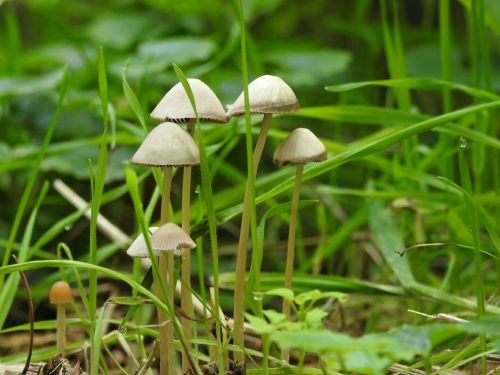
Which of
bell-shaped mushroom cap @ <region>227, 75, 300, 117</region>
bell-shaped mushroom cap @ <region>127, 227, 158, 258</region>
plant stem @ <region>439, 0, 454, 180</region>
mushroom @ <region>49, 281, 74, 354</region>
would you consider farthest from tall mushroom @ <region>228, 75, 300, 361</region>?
plant stem @ <region>439, 0, 454, 180</region>

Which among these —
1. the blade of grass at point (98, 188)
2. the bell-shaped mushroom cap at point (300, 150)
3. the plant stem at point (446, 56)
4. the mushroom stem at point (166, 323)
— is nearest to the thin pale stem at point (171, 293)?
the mushroom stem at point (166, 323)

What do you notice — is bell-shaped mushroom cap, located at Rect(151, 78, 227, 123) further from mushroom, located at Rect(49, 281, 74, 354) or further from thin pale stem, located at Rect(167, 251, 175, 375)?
mushroom, located at Rect(49, 281, 74, 354)

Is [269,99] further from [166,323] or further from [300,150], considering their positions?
[166,323]

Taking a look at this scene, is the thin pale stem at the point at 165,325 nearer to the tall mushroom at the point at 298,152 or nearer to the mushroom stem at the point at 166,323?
the mushroom stem at the point at 166,323

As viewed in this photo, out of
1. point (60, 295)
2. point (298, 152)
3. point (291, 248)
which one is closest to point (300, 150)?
point (298, 152)

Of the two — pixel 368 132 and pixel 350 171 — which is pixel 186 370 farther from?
pixel 368 132
